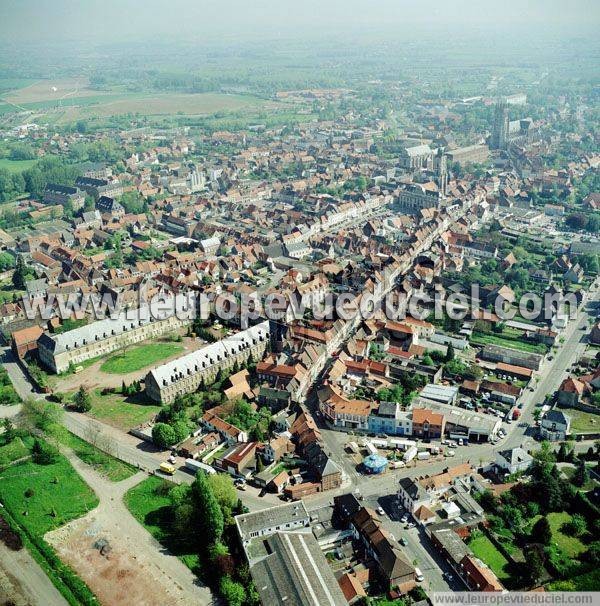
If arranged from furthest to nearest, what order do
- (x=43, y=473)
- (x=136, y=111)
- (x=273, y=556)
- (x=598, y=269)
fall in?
(x=136, y=111), (x=598, y=269), (x=43, y=473), (x=273, y=556)

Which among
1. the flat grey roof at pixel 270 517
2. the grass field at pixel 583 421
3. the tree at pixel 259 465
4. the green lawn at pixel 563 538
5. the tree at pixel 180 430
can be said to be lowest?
the grass field at pixel 583 421

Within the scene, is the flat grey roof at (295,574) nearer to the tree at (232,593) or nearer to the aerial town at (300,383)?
the aerial town at (300,383)

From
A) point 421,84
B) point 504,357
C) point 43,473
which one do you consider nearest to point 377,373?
point 504,357

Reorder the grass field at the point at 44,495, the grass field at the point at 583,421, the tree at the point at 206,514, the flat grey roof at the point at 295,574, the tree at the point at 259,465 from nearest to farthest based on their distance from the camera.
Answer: the flat grey roof at the point at 295,574 → the tree at the point at 206,514 → the grass field at the point at 44,495 → the tree at the point at 259,465 → the grass field at the point at 583,421

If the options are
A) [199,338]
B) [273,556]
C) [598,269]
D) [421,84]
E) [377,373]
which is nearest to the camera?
[273,556]

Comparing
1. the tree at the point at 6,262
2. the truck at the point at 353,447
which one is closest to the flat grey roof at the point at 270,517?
the truck at the point at 353,447

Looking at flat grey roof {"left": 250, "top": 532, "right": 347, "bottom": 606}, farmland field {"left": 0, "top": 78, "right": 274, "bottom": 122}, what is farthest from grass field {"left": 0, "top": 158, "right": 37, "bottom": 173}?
flat grey roof {"left": 250, "top": 532, "right": 347, "bottom": 606}

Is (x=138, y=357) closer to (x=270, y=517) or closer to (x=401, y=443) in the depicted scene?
(x=401, y=443)

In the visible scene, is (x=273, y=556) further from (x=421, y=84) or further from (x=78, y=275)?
(x=421, y=84)
